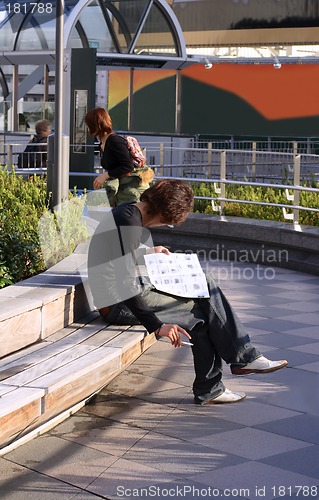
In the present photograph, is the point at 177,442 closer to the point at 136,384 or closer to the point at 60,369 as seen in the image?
the point at 60,369

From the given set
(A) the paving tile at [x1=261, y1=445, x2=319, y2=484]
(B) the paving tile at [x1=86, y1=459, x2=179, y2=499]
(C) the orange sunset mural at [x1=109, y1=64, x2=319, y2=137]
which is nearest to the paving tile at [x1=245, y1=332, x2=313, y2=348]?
(A) the paving tile at [x1=261, y1=445, x2=319, y2=484]

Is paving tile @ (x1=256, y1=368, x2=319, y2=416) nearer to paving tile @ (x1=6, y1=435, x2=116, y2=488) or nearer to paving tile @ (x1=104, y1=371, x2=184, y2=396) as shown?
paving tile @ (x1=104, y1=371, x2=184, y2=396)

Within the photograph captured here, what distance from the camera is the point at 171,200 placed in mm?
5809

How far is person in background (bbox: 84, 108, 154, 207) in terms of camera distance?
878 cm

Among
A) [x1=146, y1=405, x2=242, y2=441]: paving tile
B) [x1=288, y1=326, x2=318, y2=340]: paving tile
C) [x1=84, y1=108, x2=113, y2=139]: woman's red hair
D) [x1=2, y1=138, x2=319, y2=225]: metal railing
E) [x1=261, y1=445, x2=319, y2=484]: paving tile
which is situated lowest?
[x1=146, y1=405, x2=242, y2=441]: paving tile

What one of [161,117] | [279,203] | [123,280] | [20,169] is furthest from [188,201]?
[161,117]

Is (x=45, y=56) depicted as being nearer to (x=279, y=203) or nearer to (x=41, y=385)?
(x=279, y=203)

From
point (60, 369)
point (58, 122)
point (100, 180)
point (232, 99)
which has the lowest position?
point (60, 369)

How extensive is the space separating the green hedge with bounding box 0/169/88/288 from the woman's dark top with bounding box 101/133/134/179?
1.42 ft

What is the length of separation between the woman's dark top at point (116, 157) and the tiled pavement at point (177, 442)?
1894 mm

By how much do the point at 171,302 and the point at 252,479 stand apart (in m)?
1.47

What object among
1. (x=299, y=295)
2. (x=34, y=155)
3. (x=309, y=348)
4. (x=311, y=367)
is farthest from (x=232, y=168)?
(x=311, y=367)

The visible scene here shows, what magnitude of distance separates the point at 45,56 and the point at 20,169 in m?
7.15

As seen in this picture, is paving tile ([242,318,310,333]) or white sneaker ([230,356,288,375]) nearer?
white sneaker ([230,356,288,375])
